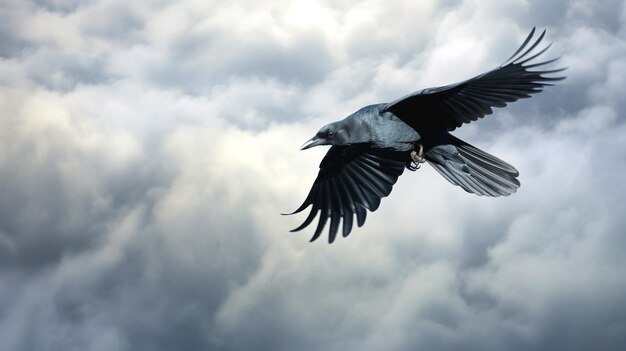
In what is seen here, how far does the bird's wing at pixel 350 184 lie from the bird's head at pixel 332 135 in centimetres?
41

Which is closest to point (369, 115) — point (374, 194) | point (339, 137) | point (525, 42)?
point (339, 137)

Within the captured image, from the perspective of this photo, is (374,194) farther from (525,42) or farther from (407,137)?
(525,42)

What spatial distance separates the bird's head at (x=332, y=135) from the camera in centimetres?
1445

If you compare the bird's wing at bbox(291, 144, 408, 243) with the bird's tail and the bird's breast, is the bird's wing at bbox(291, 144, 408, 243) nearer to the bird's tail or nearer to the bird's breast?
the bird's breast

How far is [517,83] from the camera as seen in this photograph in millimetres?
13180

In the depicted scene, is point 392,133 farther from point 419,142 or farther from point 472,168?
point 472,168

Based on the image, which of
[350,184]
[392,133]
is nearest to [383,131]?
[392,133]

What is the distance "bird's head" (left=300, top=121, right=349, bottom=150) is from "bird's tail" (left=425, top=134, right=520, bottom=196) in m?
1.47

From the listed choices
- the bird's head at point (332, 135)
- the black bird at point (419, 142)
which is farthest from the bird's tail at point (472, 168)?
the bird's head at point (332, 135)

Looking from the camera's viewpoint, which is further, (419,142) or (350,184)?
(350,184)

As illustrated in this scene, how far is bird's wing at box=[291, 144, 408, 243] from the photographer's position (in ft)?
49.5

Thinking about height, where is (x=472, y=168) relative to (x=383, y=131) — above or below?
below

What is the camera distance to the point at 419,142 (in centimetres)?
1425

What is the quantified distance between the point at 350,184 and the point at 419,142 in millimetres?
1924
